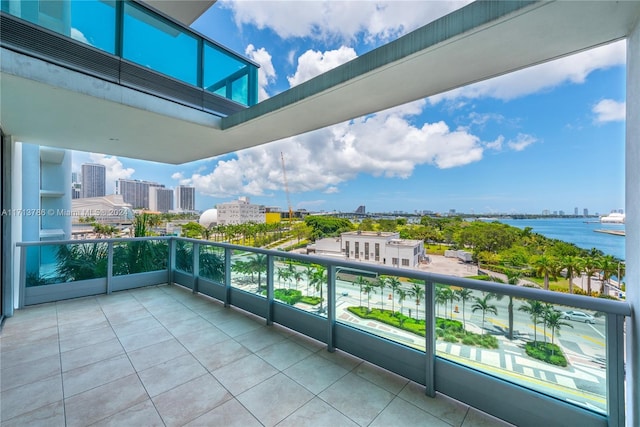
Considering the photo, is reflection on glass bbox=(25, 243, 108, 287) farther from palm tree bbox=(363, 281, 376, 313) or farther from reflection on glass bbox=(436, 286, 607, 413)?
reflection on glass bbox=(436, 286, 607, 413)

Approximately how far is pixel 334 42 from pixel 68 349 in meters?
7.03

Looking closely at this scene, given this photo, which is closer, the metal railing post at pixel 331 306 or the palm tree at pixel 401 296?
the palm tree at pixel 401 296

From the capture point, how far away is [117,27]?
3.62 meters

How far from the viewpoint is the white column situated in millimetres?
1432

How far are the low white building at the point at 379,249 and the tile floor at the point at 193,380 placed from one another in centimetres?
120

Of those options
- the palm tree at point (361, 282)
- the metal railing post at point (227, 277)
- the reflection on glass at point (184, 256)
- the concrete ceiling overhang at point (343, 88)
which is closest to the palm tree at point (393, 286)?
the palm tree at point (361, 282)

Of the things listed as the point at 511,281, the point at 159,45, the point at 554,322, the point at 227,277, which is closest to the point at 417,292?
the point at 511,281

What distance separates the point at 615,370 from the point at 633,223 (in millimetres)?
906

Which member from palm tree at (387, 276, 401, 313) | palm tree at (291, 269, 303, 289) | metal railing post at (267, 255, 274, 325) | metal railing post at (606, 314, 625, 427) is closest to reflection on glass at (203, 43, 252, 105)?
metal railing post at (267, 255, 274, 325)

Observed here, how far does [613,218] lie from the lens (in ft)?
6.07

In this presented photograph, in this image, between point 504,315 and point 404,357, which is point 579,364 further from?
point 404,357

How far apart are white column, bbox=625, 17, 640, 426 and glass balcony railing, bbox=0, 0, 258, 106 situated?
5041mm

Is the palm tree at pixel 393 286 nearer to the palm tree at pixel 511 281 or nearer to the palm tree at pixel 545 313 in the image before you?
the palm tree at pixel 511 281

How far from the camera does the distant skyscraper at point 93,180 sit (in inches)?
324
